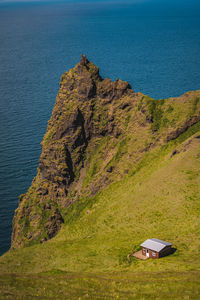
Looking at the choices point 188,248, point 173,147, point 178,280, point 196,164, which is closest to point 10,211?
point 173,147

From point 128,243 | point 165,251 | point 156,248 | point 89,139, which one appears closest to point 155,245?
point 156,248

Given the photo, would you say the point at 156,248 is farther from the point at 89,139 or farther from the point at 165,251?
the point at 89,139

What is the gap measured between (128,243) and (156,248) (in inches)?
468

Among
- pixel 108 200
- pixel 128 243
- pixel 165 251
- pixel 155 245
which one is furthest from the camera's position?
pixel 108 200

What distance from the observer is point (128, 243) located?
68.6 meters

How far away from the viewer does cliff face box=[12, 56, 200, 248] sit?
105 m

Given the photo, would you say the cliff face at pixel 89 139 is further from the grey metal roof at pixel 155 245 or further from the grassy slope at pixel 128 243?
the grey metal roof at pixel 155 245

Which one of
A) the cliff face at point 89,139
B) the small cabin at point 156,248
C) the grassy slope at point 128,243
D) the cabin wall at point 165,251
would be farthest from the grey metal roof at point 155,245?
the cliff face at point 89,139

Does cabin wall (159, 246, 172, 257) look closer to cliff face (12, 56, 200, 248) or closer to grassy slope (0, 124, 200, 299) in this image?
grassy slope (0, 124, 200, 299)

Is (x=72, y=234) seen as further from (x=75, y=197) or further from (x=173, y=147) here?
(x=173, y=147)

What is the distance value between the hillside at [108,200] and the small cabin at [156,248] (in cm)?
145

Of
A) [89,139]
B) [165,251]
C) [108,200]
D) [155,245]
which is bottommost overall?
[108,200]

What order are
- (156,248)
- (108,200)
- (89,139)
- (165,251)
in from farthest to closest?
(89,139)
(108,200)
(165,251)
(156,248)

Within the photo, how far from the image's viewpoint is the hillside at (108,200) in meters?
49.6
